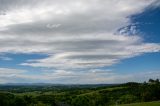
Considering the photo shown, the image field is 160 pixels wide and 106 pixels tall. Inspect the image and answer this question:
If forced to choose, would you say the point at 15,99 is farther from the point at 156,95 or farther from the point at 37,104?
the point at 156,95

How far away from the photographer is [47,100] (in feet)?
646

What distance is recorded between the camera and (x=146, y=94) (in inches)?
5920

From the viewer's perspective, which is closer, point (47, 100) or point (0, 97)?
point (0, 97)

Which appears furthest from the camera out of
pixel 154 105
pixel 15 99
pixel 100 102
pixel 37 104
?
pixel 100 102

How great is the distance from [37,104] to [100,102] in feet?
153

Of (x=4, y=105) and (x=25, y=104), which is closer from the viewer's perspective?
(x=4, y=105)

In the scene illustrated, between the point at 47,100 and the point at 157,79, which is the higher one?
the point at 157,79

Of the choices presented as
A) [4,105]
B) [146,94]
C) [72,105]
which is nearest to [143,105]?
[146,94]

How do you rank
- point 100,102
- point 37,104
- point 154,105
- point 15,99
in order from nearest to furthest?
1. point 154,105
2. point 15,99
3. point 37,104
4. point 100,102

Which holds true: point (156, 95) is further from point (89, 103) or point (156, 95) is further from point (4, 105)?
point (4, 105)

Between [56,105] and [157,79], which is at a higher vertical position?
[157,79]

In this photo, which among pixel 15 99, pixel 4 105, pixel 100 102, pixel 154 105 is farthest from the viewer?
pixel 100 102

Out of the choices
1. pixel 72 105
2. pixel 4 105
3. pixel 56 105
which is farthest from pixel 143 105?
pixel 72 105

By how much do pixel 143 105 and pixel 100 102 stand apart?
8933cm
